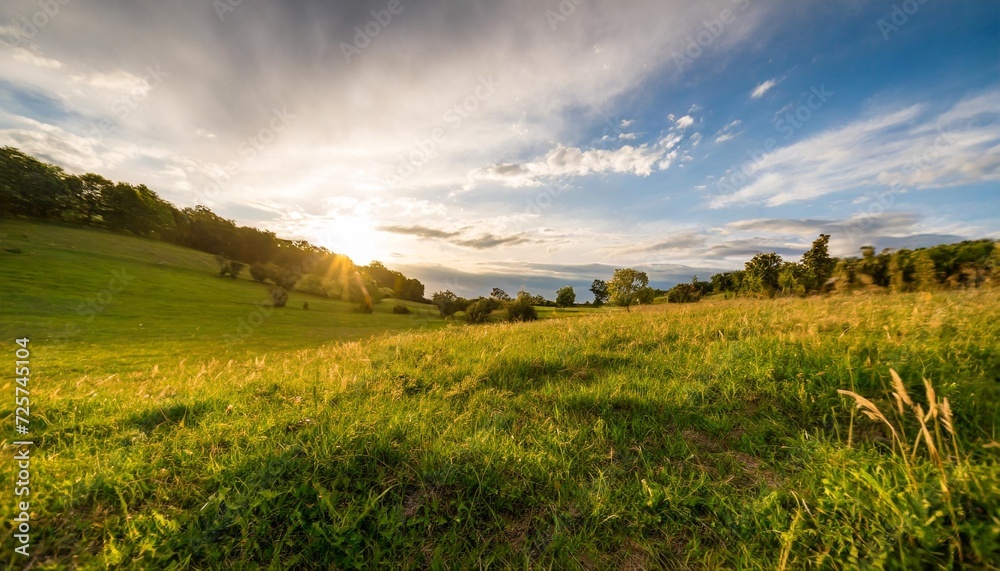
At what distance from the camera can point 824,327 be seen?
5.91m

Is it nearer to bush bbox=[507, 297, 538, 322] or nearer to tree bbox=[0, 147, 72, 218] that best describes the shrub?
bush bbox=[507, 297, 538, 322]

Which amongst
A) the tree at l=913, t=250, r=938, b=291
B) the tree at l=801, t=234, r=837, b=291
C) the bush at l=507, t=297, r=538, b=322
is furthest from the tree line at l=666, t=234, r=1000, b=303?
the tree at l=801, t=234, r=837, b=291

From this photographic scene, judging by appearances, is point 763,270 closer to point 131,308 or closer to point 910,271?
point 910,271

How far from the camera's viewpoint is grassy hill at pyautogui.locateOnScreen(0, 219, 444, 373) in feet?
72.6

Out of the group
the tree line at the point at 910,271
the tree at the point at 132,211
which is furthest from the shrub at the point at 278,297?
the tree line at the point at 910,271

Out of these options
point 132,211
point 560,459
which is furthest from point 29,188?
point 560,459

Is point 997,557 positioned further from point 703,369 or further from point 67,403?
point 67,403

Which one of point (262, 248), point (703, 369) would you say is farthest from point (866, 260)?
point (262, 248)

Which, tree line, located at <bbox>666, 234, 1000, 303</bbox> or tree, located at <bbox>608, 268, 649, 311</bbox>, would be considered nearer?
tree line, located at <bbox>666, 234, 1000, 303</bbox>

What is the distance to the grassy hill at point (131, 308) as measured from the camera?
22141 mm

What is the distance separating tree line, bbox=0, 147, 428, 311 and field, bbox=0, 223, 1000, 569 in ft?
186

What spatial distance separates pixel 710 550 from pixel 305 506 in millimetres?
3292

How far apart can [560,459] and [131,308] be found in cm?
5079

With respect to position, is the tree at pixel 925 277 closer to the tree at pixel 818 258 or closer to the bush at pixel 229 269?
the tree at pixel 818 258
